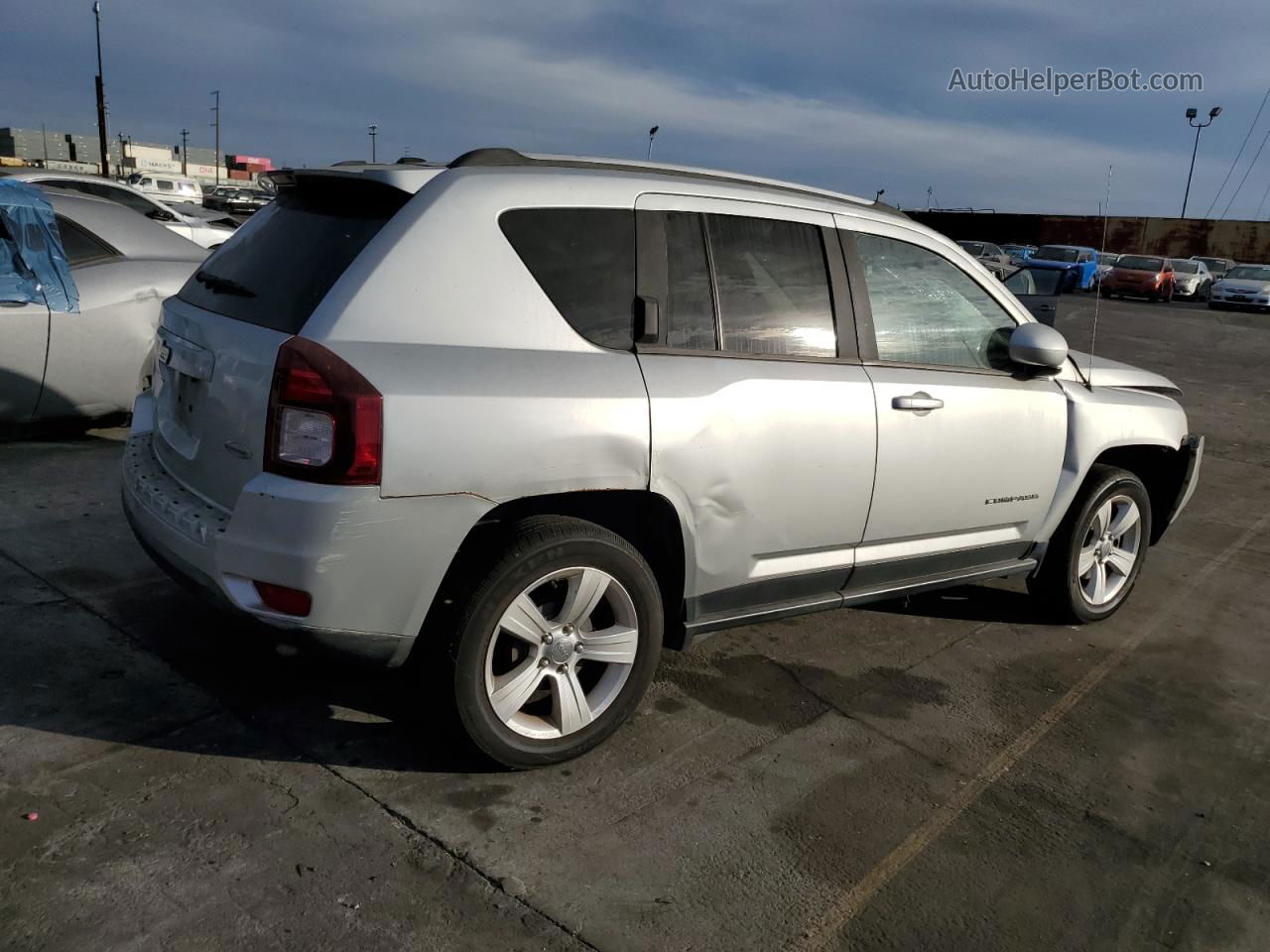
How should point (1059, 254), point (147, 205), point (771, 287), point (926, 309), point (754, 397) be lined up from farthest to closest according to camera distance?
1. point (1059, 254)
2. point (147, 205)
3. point (926, 309)
4. point (771, 287)
5. point (754, 397)

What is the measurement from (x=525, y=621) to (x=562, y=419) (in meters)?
0.61

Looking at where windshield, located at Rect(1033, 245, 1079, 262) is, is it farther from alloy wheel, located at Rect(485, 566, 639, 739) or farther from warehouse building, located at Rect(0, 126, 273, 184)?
warehouse building, located at Rect(0, 126, 273, 184)

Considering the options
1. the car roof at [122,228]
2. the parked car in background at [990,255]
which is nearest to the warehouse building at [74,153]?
the parked car in background at [990,255]

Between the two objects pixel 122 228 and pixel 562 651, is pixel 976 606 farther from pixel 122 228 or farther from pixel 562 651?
pixel 122 228

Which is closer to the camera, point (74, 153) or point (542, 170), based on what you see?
point (542, 170)

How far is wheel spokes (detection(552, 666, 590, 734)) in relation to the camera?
3223mm

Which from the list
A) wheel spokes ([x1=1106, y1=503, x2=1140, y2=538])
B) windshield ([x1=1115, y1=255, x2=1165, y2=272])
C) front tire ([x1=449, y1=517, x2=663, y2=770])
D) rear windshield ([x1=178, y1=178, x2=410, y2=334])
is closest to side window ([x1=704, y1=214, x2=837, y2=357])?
front tire ([x1=449, y1=517, x2=663, y2=770])

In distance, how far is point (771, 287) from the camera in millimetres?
3656

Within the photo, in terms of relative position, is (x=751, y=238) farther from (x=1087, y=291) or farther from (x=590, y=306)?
(x=1087, y=291)

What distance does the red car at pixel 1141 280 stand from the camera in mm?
31844

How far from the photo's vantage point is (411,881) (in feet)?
8.72

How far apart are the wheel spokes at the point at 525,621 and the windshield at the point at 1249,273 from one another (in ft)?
111

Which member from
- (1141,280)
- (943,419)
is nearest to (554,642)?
(943,419)

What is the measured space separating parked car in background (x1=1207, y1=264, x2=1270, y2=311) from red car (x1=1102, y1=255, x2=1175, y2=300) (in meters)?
1.53
